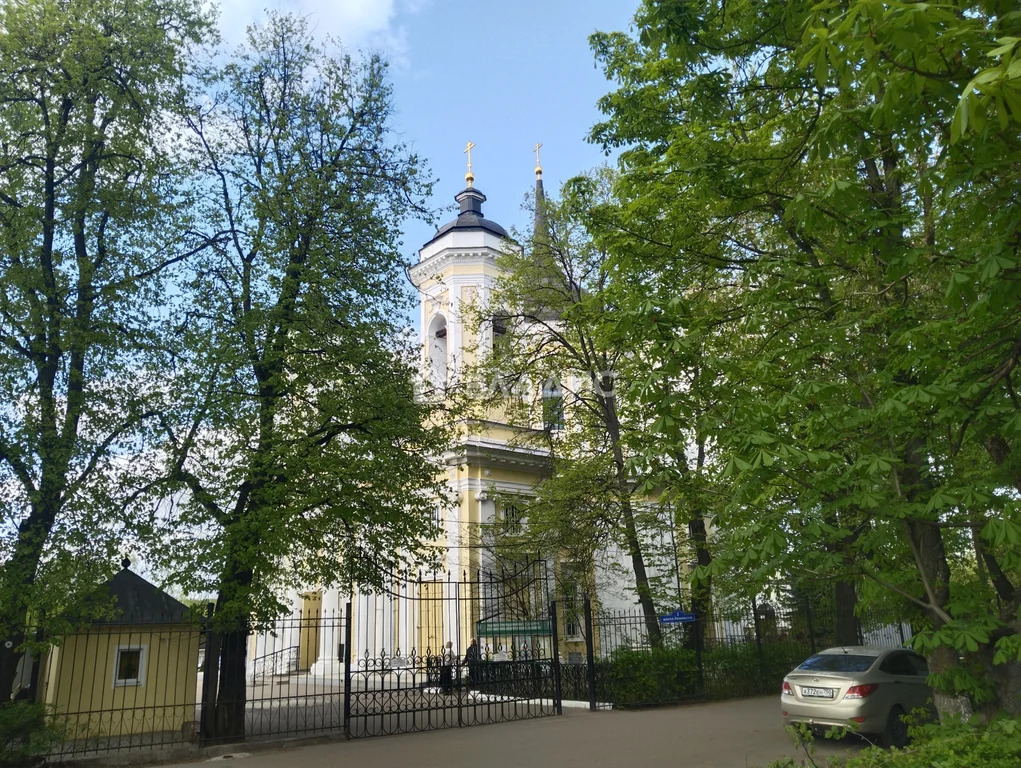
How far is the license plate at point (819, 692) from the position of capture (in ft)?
39.9

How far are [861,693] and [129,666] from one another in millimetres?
12897

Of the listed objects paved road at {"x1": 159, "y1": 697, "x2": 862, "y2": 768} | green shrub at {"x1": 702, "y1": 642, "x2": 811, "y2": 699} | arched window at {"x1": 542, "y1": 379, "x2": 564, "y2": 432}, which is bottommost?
paved road at {"x1": 159, "y1": 697, "x2": 862, "y2": 768}

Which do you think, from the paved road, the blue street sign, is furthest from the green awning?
the blue street sign

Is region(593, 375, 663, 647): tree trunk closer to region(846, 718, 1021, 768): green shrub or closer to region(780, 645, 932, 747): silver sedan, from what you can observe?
region(780, 645, 932, 747): silver sedan

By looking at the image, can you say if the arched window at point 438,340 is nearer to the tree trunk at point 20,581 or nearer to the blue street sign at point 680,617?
the blue street sign at point 680,617

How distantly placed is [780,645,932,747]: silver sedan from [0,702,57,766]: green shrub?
11.1 meters

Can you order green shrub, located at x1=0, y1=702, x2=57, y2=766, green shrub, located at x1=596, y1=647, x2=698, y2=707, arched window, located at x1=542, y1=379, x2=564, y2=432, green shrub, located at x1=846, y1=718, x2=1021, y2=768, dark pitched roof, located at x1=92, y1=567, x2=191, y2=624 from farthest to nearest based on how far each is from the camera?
arched window, located at x1=542, y1=379, x2=564, y2=432 → green shrub, located at x1=596, y1=647, x2=698, y2=707 → dark pitched roof, located at x1=92, y1=567, x2=191, y2=624 → green shrub, located at x1=0, y1=702, x2=57, y2=766 → green shrub, located at x1=846, y1=718, x2=1021, y2=768

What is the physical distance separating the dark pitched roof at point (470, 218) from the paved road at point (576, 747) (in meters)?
20.0

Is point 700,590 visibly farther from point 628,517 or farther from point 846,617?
point 846,617

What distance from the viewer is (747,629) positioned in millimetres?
22844

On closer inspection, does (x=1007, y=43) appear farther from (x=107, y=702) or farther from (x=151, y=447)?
(x=107, y=702)

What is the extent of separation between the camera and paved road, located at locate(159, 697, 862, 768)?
452 inches

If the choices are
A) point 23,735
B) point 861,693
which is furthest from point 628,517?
point 23,735

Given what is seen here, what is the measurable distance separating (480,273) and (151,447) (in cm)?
1845
